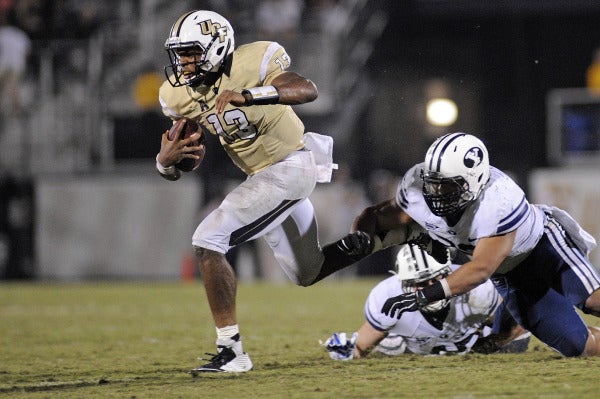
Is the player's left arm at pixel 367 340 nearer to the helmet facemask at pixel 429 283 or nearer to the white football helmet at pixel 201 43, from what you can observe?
the helmet facemask at pixel 429 283

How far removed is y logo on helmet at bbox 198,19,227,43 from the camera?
5.48 m

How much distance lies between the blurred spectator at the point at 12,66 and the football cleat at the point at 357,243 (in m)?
9.45

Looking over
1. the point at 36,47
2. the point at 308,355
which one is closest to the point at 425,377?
the point at 308,355

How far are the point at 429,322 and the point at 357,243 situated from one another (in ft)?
2.05

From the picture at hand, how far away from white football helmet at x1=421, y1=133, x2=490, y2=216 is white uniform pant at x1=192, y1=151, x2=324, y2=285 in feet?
2.61

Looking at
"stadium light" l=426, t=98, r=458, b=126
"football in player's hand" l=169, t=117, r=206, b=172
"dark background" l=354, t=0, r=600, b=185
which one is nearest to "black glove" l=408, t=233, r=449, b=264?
"football in player's hand" l=169, t=117, r=206, b=172

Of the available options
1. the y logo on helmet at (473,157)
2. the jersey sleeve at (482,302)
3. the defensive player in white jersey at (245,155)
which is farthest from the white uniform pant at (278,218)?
the y logo on helmet at (473,157)

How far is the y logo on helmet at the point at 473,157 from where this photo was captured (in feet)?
16.4

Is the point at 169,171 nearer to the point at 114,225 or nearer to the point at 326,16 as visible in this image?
the point at 326,16

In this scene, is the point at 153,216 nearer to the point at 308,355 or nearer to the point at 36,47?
the point at 36,47

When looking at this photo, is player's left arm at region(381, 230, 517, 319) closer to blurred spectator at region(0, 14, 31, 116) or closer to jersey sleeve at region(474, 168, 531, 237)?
jersey sleeve at region(474, 168, 531, 237)

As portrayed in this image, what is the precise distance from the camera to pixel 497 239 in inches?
194

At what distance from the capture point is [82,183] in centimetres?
1416

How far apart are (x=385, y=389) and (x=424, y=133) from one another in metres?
10.4
